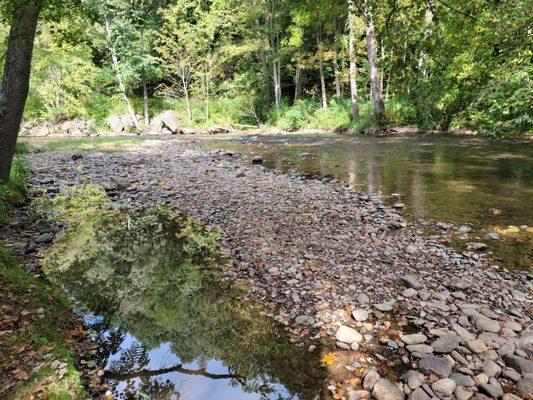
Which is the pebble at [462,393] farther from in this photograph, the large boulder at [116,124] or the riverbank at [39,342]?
the large boulder at [116,124]

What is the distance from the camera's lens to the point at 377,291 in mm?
4121

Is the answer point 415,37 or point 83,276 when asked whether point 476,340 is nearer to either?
point 415,37

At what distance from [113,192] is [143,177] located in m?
1.74

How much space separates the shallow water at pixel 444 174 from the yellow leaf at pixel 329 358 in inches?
117

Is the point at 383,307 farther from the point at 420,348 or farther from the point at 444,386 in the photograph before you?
the point at 444,386

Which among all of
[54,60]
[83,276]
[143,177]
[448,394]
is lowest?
[448,394]

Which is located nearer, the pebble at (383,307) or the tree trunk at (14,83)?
the pebble at (383,307)

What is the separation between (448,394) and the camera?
2.67 meters

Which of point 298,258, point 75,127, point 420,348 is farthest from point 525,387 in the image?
point 75,127

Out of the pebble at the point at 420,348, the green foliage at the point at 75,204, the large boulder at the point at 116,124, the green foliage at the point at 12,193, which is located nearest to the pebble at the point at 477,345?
the pebble at the point at 420,348

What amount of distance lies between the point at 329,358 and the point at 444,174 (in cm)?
797

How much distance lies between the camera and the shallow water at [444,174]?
615cm

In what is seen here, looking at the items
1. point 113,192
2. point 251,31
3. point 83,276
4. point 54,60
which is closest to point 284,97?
point 251,31

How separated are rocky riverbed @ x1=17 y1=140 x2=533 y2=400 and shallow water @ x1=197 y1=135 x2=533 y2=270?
0.89 m
